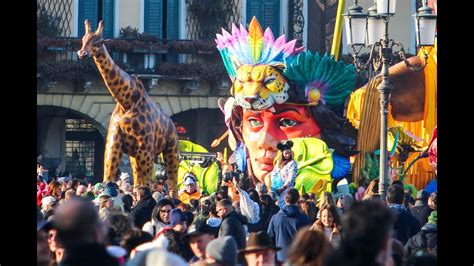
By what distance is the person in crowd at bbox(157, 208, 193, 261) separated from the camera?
41.2 feet

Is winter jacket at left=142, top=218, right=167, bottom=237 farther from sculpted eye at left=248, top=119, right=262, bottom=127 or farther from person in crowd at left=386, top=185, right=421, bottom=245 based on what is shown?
sculpted eye at left=248, top=119, right=262, bottom=127

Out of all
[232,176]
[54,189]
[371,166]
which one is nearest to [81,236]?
[54,189]

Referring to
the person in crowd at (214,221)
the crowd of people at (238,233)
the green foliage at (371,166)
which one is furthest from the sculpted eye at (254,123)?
the person in crowd at (214,221)

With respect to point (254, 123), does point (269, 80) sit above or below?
above

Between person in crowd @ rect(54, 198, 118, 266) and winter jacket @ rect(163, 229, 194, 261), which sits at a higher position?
person in crowd @ rect(54, 198, 118, 266)

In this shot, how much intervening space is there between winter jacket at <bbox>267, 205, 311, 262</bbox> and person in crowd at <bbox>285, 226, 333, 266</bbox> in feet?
19.3

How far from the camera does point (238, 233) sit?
14867 mm

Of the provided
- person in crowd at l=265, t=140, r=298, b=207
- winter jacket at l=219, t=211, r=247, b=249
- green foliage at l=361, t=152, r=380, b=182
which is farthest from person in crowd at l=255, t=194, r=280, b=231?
green foliage at l=361, t=152, r=380, b=182

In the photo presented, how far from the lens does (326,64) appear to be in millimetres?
26672

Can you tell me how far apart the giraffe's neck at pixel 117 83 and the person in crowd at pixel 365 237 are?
17772 millimetres

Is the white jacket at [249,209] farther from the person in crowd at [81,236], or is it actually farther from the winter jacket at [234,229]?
the person in crowd at [81,236]

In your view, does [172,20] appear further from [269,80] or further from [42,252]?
[42,252]

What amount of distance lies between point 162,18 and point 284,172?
19.6 meters
